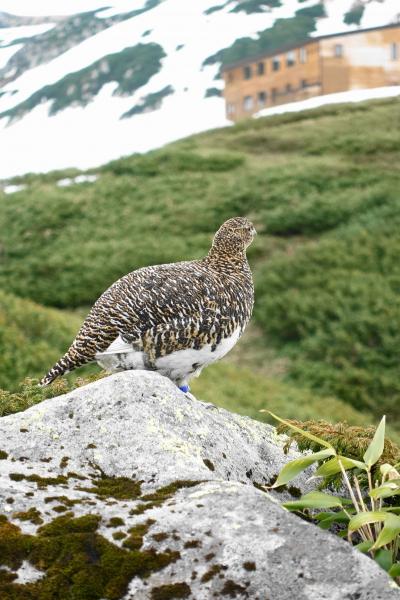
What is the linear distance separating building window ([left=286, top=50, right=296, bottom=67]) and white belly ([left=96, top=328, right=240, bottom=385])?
2373 inches

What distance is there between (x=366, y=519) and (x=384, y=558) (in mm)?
182

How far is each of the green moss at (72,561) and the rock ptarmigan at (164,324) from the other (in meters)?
2.21

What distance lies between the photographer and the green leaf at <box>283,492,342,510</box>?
3990 millimetres

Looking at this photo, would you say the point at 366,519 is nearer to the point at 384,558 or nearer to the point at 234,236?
the point at 384,558

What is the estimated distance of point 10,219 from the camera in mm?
33969

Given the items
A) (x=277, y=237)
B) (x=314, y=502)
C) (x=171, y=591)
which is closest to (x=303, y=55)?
(x=277, y=237)

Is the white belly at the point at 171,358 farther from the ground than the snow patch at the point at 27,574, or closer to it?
closer to it

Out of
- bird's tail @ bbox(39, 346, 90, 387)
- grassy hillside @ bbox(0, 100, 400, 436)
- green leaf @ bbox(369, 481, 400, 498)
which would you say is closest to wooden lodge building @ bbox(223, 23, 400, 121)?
grassy hillside @ bbox(0, 100, 400, 436)

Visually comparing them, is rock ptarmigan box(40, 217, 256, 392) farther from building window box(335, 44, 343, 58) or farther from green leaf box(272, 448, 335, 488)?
building window box(335, 44, 343, 58)

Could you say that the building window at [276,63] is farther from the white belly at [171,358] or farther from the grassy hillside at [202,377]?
the white belly at [171,358]

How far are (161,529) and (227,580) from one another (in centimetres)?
39

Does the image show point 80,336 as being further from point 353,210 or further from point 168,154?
point 168,154

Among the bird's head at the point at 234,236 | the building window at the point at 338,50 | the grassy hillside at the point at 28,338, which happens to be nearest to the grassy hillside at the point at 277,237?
the grassy hillside at the point at 28,338

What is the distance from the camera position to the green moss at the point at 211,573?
3260 millimetres
